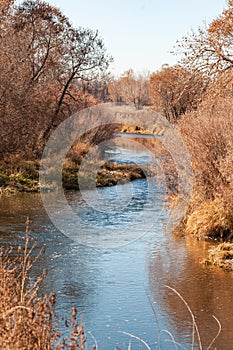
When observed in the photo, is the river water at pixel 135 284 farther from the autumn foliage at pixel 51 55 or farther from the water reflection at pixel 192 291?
the autumn foliage at pixel 51 55

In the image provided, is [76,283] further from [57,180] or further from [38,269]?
[57,180]

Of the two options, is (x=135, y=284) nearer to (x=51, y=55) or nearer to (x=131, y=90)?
(x=51, y=55)

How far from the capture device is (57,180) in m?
24.3

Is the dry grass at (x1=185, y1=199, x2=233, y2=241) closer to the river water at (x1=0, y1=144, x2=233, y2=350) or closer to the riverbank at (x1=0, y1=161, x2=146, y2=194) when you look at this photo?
the river water at (x1=0, y1=144, x2=233, y2=350)

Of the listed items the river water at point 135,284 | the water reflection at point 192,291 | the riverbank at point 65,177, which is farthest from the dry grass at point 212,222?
the riverbank at point 65,177

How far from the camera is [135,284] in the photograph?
11.0m

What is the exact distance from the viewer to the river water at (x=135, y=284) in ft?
28.5

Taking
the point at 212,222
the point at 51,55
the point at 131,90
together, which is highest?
the point at 131,90

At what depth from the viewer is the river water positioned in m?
8.68

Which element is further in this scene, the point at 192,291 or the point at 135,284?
the point at 135,284

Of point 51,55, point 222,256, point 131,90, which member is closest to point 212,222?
point 222,256

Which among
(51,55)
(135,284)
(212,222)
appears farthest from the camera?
(51,55)

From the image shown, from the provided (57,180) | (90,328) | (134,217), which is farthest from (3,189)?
(90,328)

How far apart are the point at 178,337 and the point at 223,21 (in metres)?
12.9
